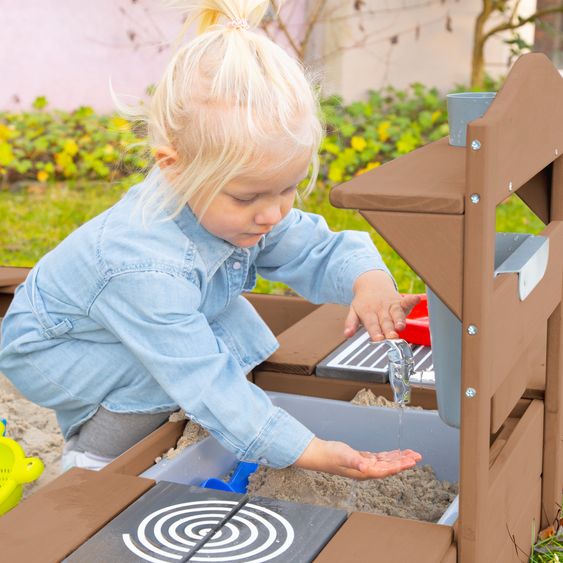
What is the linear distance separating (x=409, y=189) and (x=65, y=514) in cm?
60

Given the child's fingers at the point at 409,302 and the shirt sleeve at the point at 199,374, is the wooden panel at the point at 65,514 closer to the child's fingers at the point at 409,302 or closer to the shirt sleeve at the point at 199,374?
the shirt sleeve at the point at 199,374

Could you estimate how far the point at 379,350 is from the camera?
217 centimetres

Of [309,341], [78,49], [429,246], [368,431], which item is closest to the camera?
[429,246]

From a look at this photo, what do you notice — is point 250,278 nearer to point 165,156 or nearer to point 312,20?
point 165,156

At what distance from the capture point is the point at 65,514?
1325 millimetres

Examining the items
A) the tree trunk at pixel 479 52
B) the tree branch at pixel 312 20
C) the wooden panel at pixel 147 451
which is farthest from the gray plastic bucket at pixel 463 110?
the tree trunk at pixel 479 52

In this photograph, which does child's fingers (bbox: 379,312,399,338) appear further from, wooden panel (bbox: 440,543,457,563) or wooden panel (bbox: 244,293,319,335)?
wooden panel (bbox: 244,293,319,335)

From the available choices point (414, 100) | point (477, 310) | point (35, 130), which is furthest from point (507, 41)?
point (477, 310)

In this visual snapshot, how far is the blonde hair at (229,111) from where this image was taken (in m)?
1.48

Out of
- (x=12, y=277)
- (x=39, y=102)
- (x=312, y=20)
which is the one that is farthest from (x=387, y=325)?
(x=39, y=102)

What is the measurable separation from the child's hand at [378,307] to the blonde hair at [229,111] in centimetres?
31

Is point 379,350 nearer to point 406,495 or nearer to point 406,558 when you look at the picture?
point 406,495

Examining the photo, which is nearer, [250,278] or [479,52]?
[250,278]

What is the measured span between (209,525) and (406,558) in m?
0.25
